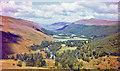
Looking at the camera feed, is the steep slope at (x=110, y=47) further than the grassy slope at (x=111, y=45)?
No

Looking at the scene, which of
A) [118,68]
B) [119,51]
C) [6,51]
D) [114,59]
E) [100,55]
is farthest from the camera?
[6,51]

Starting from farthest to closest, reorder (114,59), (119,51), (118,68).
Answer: (119,51) → (114,59) → (118,68)

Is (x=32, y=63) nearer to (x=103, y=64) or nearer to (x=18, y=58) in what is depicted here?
(x=18, y=58)

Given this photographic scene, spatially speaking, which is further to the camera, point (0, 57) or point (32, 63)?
point (0, 57)

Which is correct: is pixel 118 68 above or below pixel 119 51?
below

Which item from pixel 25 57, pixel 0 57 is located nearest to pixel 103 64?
pixel 25 57

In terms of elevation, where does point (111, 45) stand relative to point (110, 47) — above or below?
above

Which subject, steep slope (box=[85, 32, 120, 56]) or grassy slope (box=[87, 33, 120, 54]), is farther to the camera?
grassy slope (box=[87, 33, 120, 54])

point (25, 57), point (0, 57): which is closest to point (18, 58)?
point (25, 57)

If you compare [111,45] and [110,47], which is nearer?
[110,47]
